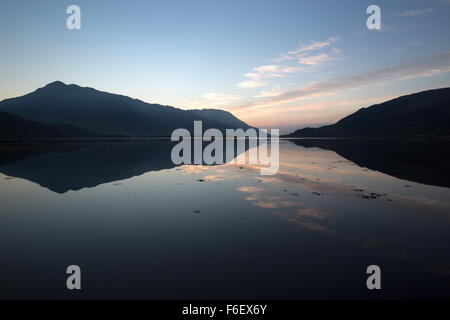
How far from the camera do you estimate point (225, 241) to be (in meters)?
10.2

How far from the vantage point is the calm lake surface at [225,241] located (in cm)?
702

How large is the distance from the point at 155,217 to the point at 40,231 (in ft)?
17.2

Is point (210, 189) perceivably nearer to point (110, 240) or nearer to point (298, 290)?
point (110, 240)

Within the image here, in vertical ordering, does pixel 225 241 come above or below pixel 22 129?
below

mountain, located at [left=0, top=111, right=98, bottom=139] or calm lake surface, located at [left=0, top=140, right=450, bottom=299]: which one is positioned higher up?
mountain, located at [left=0, top=111, right=98, bottom=139]

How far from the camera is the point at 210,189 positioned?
20469 mm

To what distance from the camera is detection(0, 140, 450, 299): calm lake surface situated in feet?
23.0

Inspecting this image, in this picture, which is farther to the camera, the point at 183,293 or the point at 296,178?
the point at 296,178

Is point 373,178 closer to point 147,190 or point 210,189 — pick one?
point 210,189

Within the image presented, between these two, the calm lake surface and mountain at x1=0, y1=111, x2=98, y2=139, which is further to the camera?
mountain at x1=0, y1=111, x2=98, y2=139

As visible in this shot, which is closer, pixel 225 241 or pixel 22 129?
pixel 225 241

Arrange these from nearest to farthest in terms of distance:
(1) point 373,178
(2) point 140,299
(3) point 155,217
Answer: (2) point 140,299
(3) point 155,217
(1) point 373,178
